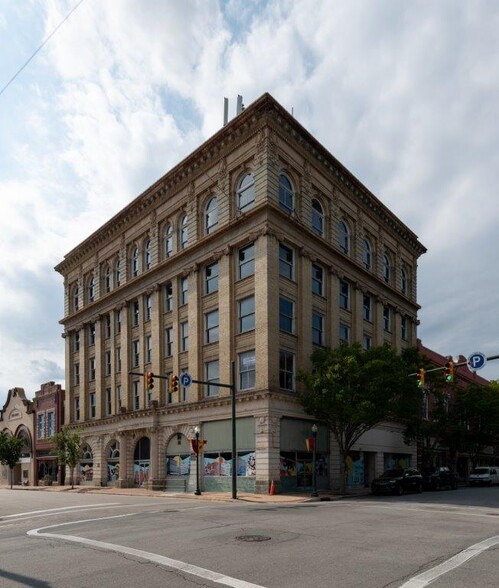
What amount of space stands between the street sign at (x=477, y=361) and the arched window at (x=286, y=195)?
15.9 metres

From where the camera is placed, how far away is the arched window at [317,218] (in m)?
37.9

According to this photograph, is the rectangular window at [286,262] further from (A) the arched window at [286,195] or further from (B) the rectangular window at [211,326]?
(B) the rectangular window at [211,326]

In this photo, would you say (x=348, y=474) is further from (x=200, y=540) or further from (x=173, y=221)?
(x=200, y=540)

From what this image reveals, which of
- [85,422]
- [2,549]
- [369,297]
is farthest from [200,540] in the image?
[85,422]

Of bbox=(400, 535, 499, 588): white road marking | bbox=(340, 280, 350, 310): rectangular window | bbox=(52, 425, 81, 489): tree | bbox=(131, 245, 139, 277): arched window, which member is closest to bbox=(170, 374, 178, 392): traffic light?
bbox=(400, 535, 499, 588): white road marking

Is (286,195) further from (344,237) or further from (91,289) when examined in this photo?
(91,289)

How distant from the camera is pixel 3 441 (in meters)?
56.2

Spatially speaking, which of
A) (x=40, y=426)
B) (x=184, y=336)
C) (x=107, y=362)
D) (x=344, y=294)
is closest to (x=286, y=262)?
(x=344, y=294)

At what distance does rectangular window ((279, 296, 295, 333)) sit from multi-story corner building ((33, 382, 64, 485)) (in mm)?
31066

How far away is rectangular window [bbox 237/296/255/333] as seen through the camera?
33.5 meters

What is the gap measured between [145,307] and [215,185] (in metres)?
11.8

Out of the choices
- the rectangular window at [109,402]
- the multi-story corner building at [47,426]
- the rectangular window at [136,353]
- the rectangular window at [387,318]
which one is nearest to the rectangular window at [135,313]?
the rectangular window at [136,353]

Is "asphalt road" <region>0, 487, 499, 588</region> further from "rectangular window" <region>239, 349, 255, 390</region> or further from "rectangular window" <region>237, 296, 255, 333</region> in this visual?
"rectangular window" <region>237, 296, 255, 333</region>

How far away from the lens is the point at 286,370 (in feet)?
109
